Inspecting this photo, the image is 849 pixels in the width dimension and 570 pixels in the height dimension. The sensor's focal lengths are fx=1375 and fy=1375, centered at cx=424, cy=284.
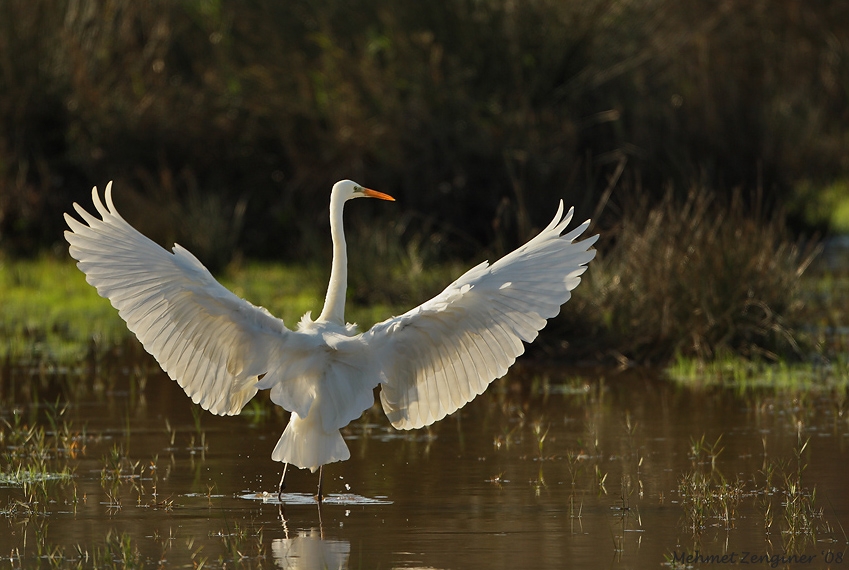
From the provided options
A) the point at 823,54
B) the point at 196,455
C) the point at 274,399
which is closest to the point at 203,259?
the point at 196,455

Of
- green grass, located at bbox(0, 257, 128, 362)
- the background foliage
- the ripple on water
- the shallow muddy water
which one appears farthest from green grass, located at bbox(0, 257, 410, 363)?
the ripple on water

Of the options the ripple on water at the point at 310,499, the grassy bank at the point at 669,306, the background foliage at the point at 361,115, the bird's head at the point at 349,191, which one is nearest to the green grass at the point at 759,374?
the grassy bank at the point at 669,306

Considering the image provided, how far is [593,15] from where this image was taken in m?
16.3

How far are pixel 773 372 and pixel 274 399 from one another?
492cm

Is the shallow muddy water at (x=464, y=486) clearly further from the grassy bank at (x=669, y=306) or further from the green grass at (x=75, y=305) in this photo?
the green grass at (x=75, y=305)

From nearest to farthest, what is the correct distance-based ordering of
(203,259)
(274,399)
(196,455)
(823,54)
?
1. (274,399)
2. (196,455)
3. (203,259)
4. (823,54)

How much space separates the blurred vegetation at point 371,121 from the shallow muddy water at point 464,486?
17.6 ft

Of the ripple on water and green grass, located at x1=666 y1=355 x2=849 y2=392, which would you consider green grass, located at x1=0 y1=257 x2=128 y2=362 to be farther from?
green grass, located at x1=666 y1=355 x2=849 y2=392

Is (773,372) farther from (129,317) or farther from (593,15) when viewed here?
(593,15)

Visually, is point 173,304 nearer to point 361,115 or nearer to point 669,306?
point 669,306

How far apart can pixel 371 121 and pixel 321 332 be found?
1024 centimetres

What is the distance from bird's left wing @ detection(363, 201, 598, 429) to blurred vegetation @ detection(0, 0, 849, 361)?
23.9 ft

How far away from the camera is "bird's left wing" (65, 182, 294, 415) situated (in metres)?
6.46

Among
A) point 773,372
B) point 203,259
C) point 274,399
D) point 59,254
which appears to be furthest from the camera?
point 59,254
